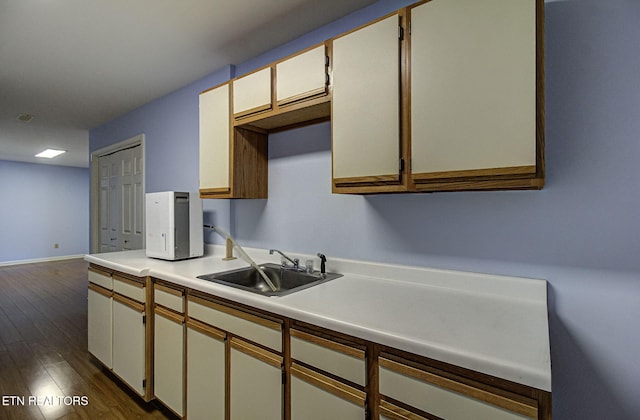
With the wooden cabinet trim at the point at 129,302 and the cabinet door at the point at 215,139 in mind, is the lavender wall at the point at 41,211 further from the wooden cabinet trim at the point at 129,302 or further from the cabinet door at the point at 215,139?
the cabinet door at the point at 215,139

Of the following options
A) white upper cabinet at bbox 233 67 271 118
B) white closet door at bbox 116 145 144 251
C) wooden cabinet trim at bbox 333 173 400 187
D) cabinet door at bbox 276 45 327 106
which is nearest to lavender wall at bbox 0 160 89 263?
white closet door at bbox 116 145 144 251

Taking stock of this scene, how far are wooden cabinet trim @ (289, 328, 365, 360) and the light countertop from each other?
2.5 inches

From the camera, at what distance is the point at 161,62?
2.43 m

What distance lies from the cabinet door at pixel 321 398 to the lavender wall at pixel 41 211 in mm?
8567

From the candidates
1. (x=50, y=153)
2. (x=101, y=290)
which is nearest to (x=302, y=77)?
(x=101, y=290)

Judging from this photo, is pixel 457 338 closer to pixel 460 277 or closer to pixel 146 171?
pixel 460 277

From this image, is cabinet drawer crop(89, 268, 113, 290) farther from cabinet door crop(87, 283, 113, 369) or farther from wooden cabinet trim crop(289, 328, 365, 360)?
wooden cabinet trim crop(289, 328, 365, 360)

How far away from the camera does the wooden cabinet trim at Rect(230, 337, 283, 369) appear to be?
1.30 meters

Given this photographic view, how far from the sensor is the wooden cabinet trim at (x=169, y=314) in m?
1.76

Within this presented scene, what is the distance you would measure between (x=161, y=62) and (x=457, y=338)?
270 cm

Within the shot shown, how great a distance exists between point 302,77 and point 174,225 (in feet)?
4.51

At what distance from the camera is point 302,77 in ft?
5.48

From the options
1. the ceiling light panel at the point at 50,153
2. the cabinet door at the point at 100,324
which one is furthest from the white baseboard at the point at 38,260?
the cabinet door at the point at 100,324

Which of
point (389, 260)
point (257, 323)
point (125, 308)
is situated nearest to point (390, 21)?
point (389, 260)
